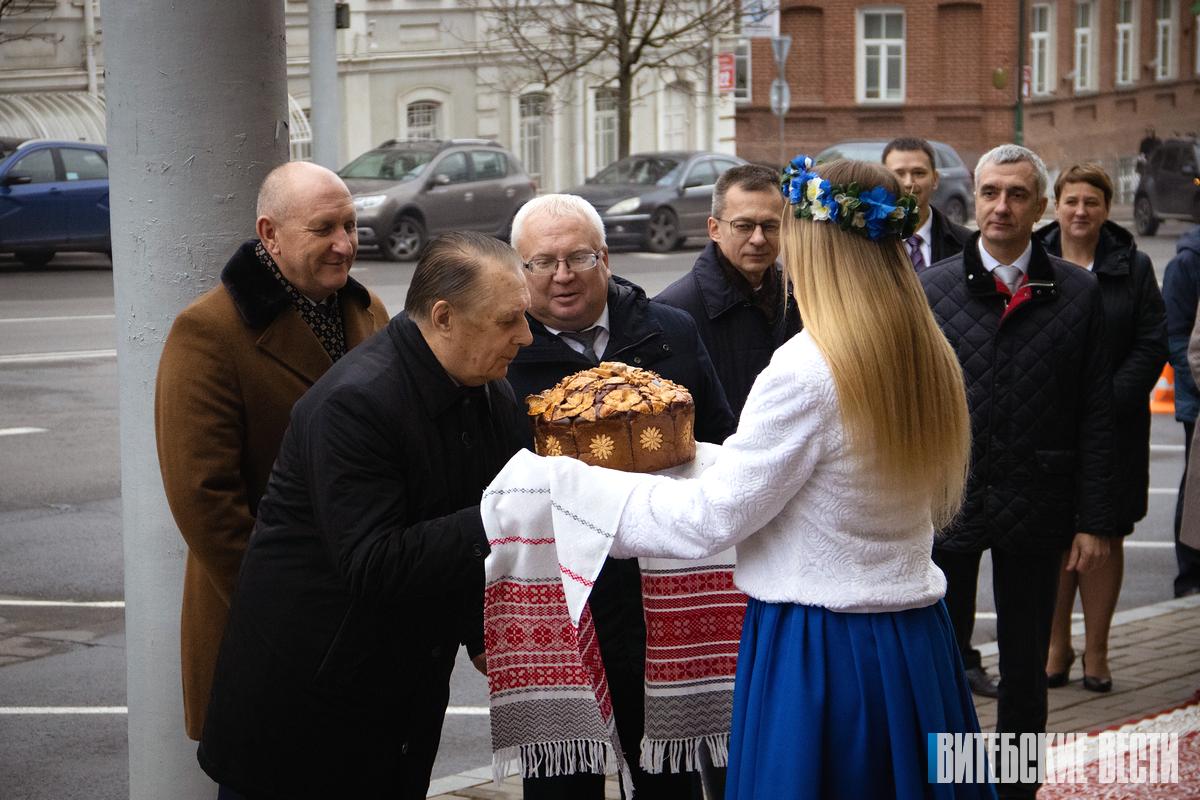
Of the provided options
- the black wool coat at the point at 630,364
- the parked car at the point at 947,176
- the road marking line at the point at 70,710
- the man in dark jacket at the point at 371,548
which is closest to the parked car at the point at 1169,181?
the parked car at the point at 947,176

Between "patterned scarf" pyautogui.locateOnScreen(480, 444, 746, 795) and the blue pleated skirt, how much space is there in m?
0.36

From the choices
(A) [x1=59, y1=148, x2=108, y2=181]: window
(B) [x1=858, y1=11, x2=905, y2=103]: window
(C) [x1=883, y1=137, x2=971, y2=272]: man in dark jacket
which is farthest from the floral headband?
(B) [x1=858, y1=11, x2=905, y2=103]: window

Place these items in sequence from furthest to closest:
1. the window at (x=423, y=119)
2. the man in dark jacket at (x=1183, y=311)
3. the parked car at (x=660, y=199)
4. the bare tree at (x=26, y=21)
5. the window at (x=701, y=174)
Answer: the window at (x=423, y=119)
the bare tree at (x=26, y=21)
the window at (x=701, y=174)
the parked car at (x=660, y=199)
the man in dark jacket at (x=1183, y=311)

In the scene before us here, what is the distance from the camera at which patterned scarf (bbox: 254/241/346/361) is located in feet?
14.1

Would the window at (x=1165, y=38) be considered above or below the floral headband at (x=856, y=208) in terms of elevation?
above

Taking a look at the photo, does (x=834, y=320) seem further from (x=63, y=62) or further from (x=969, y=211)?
(x=969, y=211)

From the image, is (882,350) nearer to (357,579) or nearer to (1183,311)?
(357,579)

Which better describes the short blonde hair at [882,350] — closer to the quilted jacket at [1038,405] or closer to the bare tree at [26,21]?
the quilted jacket at [1038,405]

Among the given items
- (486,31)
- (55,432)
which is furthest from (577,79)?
(55,432)

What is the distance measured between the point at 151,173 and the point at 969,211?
101ft

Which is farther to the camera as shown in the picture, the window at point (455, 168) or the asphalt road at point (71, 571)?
the window at point (455, 168)

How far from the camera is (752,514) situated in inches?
140

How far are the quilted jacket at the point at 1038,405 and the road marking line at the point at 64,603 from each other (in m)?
4.68

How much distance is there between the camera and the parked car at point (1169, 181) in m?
31.0
